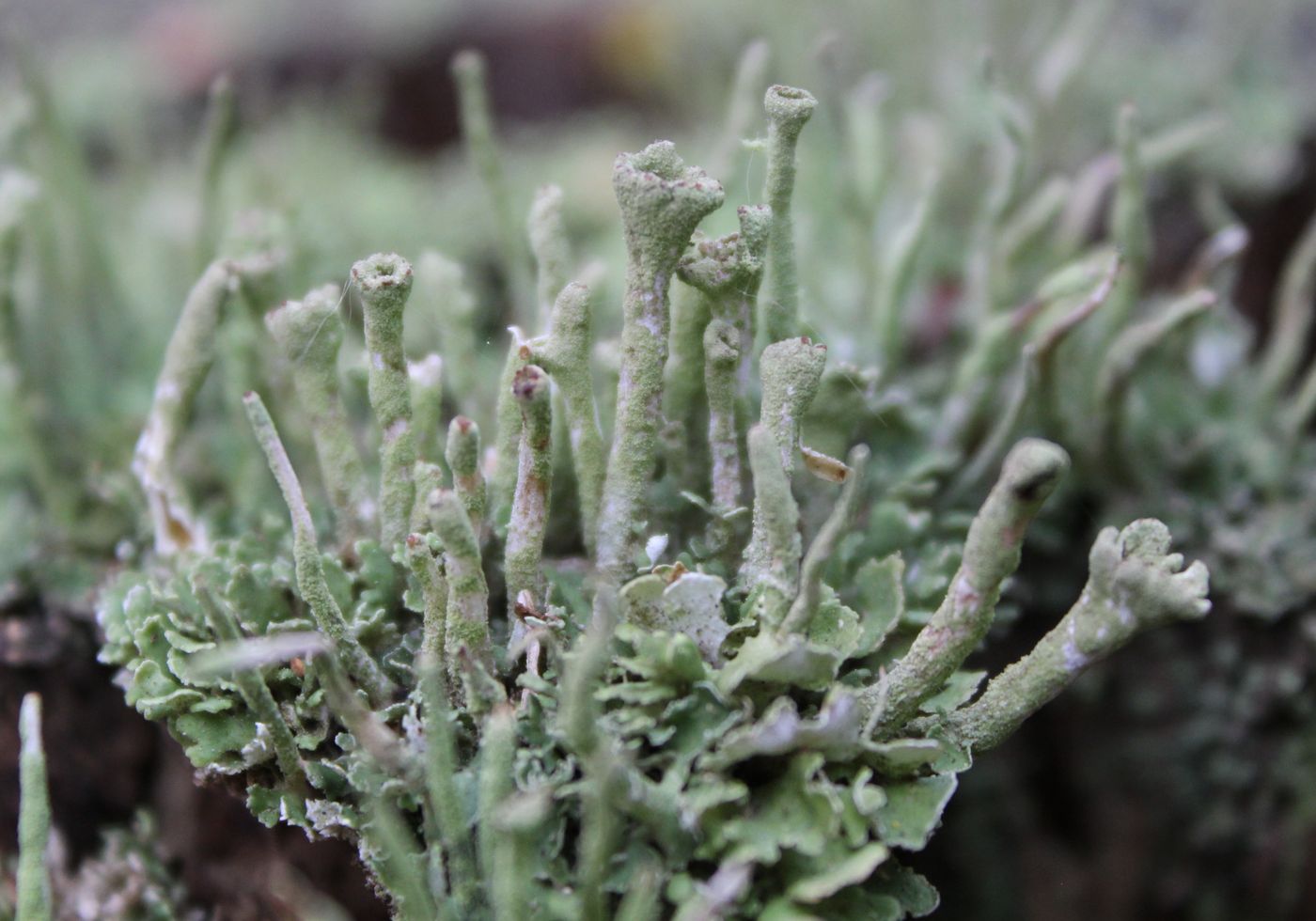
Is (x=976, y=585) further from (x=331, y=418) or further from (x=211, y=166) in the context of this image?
(x=211, y=166)

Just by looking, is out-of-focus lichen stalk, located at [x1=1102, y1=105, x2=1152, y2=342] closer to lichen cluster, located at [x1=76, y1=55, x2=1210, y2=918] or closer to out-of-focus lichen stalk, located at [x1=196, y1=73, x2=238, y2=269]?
lichen cluster, located at [x1=76, y1=55, x2=1210, y2=918]

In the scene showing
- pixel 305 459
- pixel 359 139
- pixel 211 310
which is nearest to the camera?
pixel 211 310

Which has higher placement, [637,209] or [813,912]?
[637,209]

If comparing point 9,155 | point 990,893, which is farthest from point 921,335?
point 9,155

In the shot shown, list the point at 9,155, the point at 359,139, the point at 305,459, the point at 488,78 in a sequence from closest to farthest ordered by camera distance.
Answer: the point at 305,459
the point at 9,155
the point at 359,139
the point at 488,78

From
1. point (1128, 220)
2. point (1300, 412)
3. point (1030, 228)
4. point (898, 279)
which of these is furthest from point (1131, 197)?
point (1300, 412)

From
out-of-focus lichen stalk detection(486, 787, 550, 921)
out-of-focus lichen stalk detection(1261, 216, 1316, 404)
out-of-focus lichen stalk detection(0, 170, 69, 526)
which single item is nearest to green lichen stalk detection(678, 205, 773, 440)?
out-of-focus lichen stalk detection(486, 787, 550, 921)

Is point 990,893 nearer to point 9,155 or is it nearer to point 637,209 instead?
point 637,209
